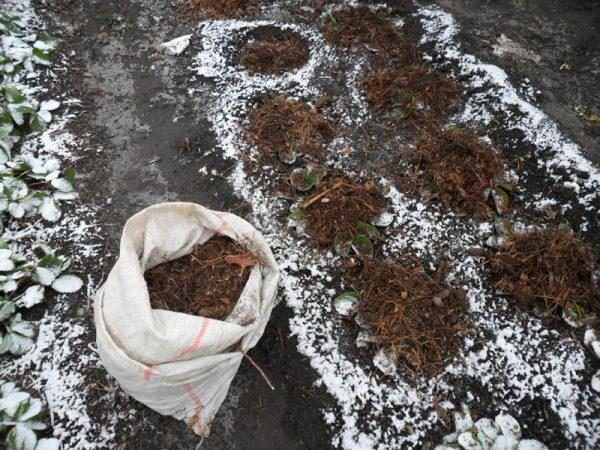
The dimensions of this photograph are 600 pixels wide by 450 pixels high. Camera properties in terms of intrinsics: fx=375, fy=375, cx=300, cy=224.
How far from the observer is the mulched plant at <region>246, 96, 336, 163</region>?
2227 mm

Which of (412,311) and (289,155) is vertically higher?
(289,155)

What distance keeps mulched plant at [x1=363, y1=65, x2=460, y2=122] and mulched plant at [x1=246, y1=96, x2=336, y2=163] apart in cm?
39

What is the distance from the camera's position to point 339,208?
1.98 metres

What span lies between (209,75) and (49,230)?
1432 millimetres

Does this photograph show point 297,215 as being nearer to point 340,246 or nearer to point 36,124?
point 340,246

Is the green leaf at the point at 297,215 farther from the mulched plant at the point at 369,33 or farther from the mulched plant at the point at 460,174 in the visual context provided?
the mulched plant at the point at 369,33

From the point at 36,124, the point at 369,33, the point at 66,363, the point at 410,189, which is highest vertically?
the point at 369,33

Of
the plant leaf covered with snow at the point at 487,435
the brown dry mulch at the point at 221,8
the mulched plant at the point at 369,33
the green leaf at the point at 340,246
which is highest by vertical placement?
the mulched plant at the point at 369,33

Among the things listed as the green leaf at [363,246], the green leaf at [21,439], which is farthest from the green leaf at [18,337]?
the green leaf at [363,246]

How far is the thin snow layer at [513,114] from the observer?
6.27 ft

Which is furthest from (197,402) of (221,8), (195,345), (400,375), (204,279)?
(221,8)

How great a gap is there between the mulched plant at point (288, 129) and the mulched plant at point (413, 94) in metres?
0.39

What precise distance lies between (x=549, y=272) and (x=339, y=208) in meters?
1.02

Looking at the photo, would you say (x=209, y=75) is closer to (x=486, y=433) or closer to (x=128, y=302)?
(x=128, y=302)
